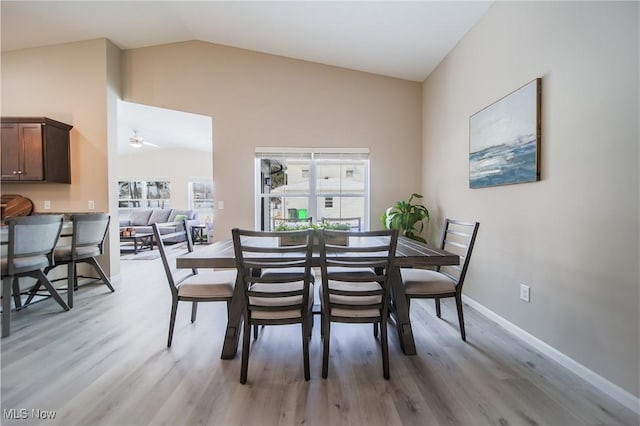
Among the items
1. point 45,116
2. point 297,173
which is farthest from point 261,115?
point 45,116

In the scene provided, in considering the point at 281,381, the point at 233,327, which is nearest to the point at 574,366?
the point at 281,381

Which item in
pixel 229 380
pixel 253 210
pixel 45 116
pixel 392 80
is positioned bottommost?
pixel 229 380

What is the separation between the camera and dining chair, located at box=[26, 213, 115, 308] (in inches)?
110

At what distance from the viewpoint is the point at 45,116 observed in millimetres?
3539

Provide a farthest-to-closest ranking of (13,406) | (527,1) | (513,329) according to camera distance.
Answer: (513,329)
(527,1)
(13,406)

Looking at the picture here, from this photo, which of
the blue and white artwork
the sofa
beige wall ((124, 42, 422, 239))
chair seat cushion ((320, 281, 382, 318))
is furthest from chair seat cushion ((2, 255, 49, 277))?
the sofa

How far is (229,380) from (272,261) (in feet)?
2.54

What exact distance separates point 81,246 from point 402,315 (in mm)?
3385

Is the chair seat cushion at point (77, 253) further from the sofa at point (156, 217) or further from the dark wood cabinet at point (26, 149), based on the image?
the sofa at point (156, 217)

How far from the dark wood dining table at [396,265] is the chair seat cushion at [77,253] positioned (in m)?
2.00

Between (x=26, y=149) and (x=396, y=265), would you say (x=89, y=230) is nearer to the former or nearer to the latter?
(x=26, y=149)

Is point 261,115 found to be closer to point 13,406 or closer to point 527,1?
point 527,1

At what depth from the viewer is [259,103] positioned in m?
3.86

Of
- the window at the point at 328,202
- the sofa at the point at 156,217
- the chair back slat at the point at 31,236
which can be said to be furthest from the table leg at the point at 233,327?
the sofa at the point at 156,217
